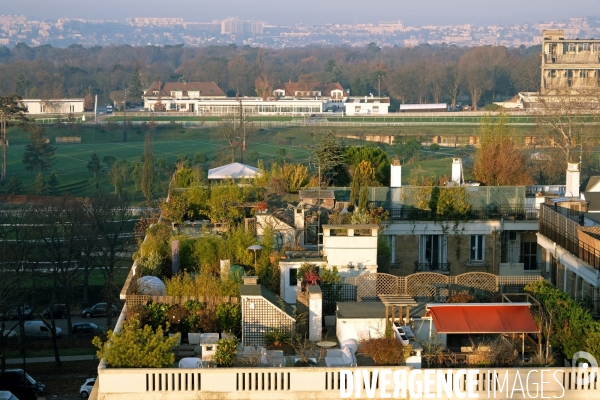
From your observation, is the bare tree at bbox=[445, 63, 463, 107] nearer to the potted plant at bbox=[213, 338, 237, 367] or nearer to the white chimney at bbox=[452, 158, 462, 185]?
the white chimney at bbox=[452, 158, 462, 185]

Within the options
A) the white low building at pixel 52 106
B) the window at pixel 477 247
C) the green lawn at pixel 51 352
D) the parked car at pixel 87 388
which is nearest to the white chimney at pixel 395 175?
the window at pixel 477 247

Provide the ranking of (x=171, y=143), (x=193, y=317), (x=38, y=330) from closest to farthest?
1. (x=193, y=317)
2. (x=38, y=330)
3. (x=171, y=143)

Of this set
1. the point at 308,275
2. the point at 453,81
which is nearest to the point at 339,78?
the point at 453,81

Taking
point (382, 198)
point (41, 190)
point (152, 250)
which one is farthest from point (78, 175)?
point (152, 250)

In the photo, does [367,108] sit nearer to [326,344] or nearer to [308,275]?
[308,275]

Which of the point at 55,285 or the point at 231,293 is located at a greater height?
the point at 231,293

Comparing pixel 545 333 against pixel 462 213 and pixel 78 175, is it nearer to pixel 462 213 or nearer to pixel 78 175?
pixel 462 213

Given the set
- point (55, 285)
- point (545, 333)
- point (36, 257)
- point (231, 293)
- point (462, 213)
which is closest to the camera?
point (545, 333)
